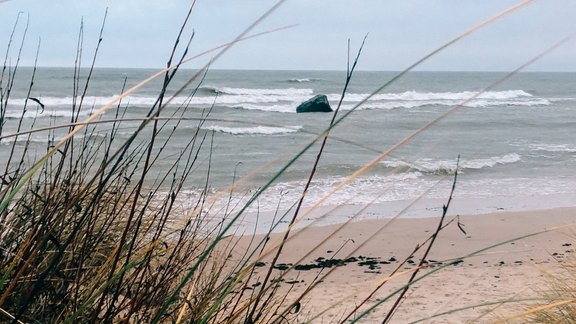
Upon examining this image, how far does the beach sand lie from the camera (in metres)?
5.69

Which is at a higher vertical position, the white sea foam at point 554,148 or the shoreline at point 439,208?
the white sea foam at point 554,148

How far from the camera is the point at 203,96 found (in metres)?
42.3

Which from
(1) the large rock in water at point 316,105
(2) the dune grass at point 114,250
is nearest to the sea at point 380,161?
(2) the dune grass at point 114,250

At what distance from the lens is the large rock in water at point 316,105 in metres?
32.0

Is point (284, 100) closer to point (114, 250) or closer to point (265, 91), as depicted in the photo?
point (265, 91)

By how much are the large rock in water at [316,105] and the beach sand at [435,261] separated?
21715 millimetres

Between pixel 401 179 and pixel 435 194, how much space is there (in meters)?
0.88

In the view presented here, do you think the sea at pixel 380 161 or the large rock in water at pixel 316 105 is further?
the large rock in water at pixel 316 105

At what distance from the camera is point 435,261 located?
5.20 metres

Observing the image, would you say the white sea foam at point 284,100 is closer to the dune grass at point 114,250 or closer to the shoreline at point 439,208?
the shoreline at point 439,208

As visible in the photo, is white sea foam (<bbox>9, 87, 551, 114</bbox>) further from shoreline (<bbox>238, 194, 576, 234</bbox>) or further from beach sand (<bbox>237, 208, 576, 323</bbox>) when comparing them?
beach sand (<bbox>237, 208, 576, 323</bbox>)

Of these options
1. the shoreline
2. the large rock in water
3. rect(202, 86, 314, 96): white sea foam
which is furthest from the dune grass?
rect(202, 86, 314, 96): white sea foam

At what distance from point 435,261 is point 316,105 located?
27384 mm

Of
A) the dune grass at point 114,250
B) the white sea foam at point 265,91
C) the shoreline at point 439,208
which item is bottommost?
the shoreline at point 439,208
